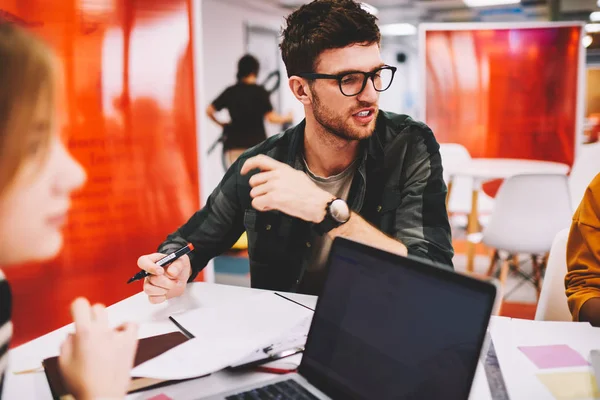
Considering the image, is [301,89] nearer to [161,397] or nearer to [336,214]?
[336,214]

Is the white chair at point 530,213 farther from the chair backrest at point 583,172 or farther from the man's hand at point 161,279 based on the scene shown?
the man's hand at point 161,279

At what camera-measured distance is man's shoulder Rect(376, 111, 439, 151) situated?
157 centimetres

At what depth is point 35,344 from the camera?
1093 millimetres

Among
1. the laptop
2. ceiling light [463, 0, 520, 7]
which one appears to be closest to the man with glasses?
the laptop

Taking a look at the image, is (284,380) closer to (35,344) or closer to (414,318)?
(414,318)

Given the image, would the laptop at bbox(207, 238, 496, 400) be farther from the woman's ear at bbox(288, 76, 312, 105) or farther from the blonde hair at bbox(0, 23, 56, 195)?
the blonde hair at bbox(0, 23, 56, 195)

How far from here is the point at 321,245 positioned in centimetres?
157

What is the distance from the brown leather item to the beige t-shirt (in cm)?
58

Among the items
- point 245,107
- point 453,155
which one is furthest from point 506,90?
point 245,107

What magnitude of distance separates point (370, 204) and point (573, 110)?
166 inches

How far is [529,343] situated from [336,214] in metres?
0.55

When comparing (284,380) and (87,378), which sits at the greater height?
(87,378)

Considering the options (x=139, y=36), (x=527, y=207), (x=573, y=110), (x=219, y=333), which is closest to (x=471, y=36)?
(x=573, y=110)

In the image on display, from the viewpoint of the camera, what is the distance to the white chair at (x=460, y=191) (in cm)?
417
